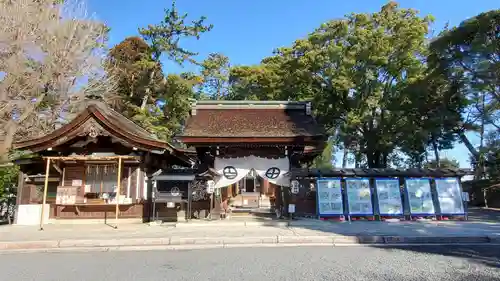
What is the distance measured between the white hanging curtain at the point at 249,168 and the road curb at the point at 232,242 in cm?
575

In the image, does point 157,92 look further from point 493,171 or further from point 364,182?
point 493,171

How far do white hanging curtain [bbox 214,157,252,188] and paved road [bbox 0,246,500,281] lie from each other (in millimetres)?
7093

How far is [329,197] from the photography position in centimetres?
1491

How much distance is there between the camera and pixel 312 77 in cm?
2780

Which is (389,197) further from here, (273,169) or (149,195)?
(149,195)

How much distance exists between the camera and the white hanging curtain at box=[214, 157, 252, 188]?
1588 centimetres

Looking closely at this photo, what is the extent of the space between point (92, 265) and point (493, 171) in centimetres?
2818

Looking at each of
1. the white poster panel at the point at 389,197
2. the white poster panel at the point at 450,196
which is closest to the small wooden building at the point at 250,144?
the white poster panel at the point at 389,197

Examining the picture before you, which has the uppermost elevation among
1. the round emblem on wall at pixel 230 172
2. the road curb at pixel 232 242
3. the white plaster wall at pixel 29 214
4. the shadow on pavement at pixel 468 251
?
the round emblem on wall at pixel 230 172

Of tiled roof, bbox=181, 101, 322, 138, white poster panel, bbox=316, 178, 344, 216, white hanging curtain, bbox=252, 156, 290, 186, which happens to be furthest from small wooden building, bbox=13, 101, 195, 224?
white poster panel, bbox=316, 178, 344, 216

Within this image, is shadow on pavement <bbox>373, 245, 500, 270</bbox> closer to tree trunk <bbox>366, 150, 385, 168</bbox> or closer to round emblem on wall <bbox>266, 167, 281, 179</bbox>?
round emblem on wall <bbox>266, 167, 281, 179</bbox>

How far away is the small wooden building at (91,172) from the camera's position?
14.8 m

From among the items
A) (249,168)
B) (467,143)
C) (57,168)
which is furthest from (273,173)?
(467,143)

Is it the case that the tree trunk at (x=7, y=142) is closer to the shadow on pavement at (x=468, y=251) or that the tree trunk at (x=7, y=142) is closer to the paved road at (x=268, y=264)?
the paved road at (x=268, y=264)
